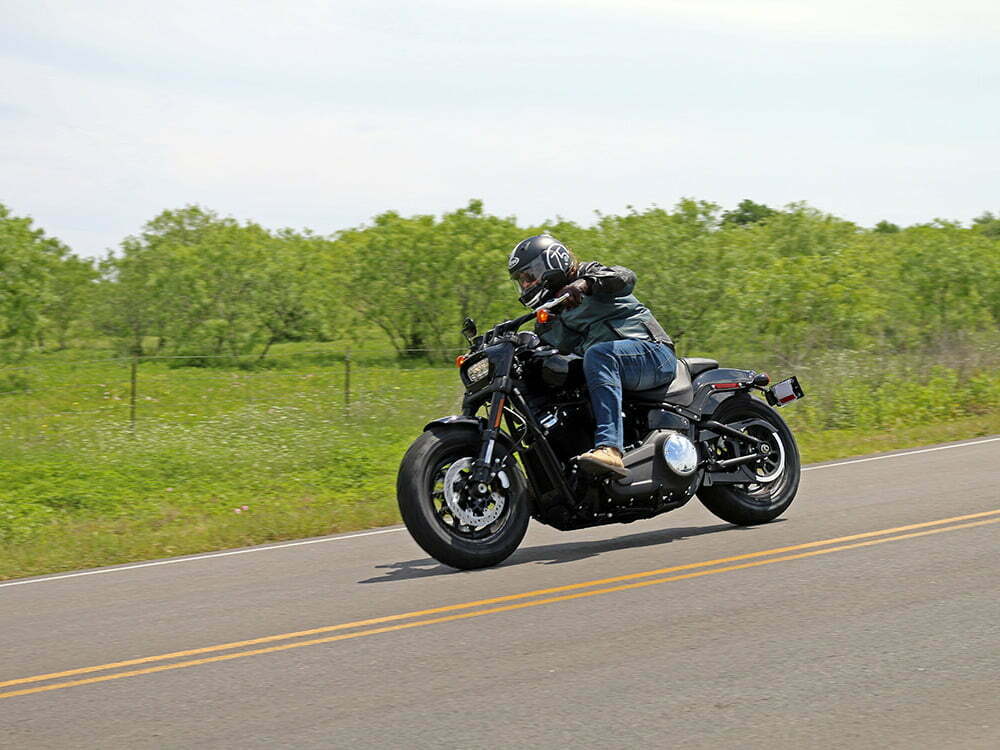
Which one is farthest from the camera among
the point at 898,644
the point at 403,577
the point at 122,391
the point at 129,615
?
the point at 122,391

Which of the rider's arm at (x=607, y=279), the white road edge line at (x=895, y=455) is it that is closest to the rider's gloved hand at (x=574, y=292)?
the rider's arm at (x=607, y=279)

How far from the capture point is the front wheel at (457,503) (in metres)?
7.98

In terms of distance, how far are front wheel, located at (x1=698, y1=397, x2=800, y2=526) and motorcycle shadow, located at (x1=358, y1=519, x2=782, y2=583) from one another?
14cm

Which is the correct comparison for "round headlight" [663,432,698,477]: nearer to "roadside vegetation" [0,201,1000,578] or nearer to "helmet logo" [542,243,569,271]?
"helmet logo" [542,243,569,271]

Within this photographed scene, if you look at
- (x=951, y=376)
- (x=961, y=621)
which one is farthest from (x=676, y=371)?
(x=951, y=376)

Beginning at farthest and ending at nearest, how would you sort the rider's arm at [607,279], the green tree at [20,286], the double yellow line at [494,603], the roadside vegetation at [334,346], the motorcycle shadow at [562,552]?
the green tree at [20,286] → the roadside vegetation at [334,346] → the rider's arm at [607,279] → the motorcycle shadow at [562,552] → the double yellow line at [494,603]

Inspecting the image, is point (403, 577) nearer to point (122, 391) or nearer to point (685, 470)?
point (685, 470)

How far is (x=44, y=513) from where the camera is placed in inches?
553

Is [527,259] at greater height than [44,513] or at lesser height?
greater

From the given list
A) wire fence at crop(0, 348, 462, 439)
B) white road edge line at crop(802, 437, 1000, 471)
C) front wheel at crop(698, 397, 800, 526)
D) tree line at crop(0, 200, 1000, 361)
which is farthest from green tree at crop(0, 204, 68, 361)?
front wheel at crop(698, 397, 800, 526)

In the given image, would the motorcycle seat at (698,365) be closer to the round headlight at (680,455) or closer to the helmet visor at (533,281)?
the round headlight at (680,455)

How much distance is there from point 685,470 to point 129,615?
12.5ft

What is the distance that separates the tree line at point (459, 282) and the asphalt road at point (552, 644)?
14421 mm

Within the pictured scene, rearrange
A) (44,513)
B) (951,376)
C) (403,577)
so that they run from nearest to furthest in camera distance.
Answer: (403,577), (44,513), (951,376)
